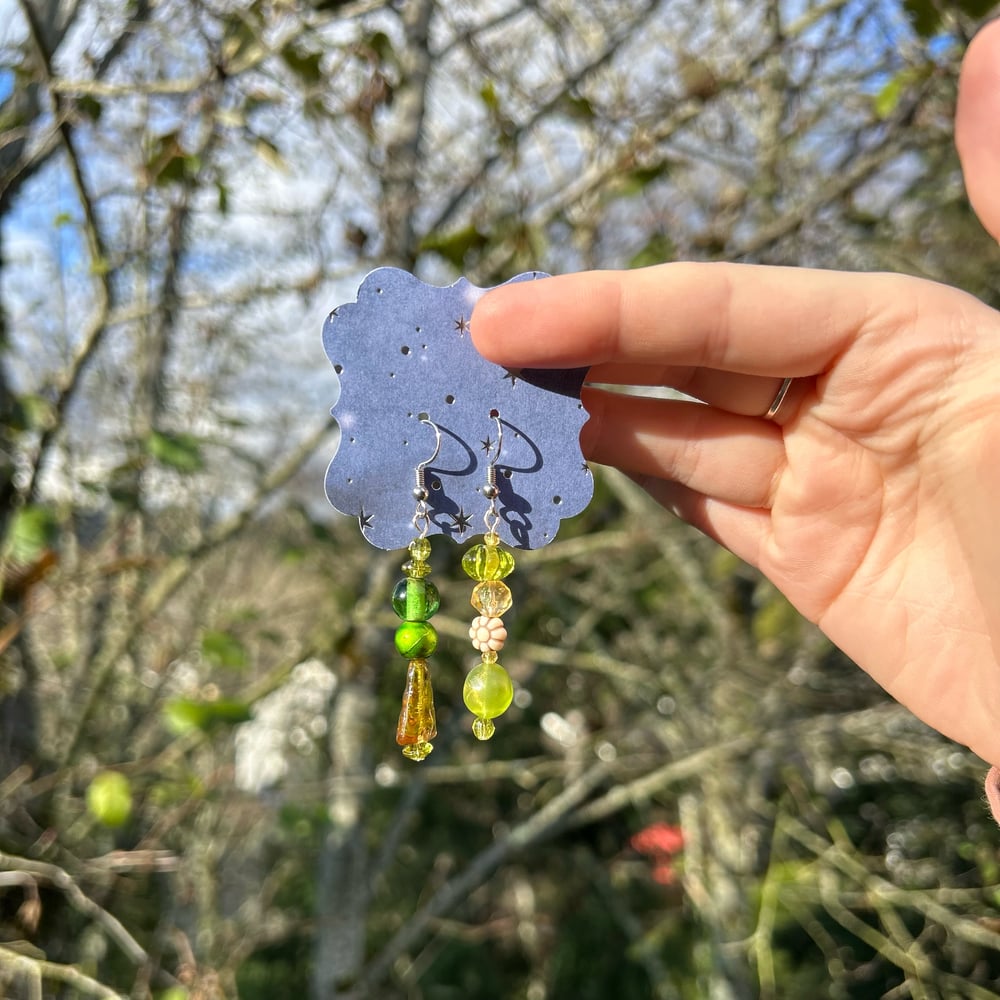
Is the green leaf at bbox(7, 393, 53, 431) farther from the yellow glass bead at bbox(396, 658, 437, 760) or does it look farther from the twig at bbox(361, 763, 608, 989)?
the twig at bbox(361, 763, 608, 989)

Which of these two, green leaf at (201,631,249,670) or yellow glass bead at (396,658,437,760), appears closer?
yellow glass bead at (396,658,437,760)

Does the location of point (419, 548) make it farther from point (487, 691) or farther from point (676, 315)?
point (676, 315)

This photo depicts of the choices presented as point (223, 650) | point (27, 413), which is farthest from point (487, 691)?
point (27, 413)

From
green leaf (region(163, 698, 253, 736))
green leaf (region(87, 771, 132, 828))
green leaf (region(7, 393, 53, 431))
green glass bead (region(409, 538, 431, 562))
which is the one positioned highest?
green leaf (region(7, 393, 53, 431))

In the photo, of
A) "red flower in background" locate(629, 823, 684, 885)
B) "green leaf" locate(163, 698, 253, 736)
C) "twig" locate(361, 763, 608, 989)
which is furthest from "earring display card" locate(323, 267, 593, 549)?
"red flower in background" locate(629, 823, 684, 885)

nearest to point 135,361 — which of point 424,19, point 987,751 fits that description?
point 424,19

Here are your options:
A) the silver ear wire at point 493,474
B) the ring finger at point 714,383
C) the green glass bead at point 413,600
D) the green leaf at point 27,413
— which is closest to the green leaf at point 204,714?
the green leaf at point 27,413

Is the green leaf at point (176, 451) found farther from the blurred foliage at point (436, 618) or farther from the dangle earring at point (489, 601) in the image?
the dangle earring at point (489, 601)
